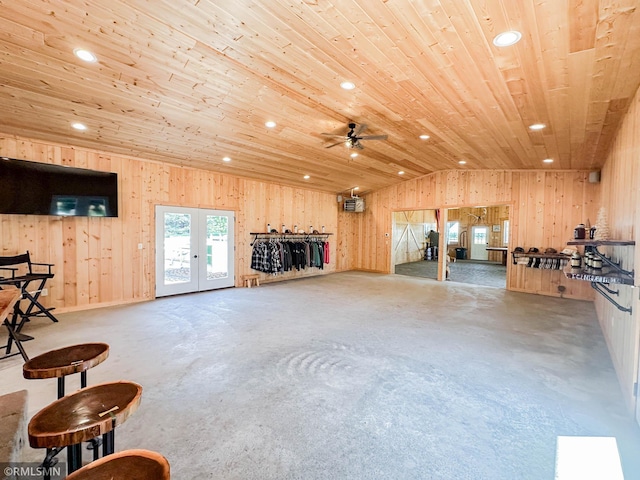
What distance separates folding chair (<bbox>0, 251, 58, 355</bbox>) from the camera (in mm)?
3953

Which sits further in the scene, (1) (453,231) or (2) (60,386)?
(1) (453,231)

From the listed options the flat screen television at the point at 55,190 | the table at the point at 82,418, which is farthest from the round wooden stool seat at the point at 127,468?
the flat screen television at the point at 55,190

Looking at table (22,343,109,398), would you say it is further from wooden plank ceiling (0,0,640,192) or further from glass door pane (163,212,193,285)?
glass door pane (163,212,193,285)

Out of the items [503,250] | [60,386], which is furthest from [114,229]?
[503,250]

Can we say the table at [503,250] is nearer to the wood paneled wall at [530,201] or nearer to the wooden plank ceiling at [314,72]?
the wood paneled wall at [530,201]

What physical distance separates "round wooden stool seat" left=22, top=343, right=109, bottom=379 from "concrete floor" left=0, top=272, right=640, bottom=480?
72 centimetres

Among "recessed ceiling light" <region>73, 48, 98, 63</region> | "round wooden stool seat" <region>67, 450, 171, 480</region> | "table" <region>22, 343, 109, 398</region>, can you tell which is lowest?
"round wooden stool seat" <region>67, 450, 171, 480</region>

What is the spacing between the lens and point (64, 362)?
5.66ft

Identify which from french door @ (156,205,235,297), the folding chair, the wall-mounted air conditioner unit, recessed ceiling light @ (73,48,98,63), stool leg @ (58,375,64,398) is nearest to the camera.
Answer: stool leg @ (58,375,64,398)

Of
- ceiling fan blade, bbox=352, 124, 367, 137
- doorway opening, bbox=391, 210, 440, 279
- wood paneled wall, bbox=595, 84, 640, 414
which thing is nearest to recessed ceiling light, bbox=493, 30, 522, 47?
wood paneled wall, bbox=595, 84, 640, 414

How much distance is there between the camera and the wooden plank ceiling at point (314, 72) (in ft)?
7.55

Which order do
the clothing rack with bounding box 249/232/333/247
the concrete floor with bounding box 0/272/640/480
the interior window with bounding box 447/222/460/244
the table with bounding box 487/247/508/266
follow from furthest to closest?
the interior window with bounding box 447/222/460/244, the table with bounding box 487/247/508/266, the clothing rack with bounding box 249/232/333/247, the concrete floor with bounding box 0/272/640/480

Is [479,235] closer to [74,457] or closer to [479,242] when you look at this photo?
[479,242]

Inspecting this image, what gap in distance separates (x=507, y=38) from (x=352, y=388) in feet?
10.8
